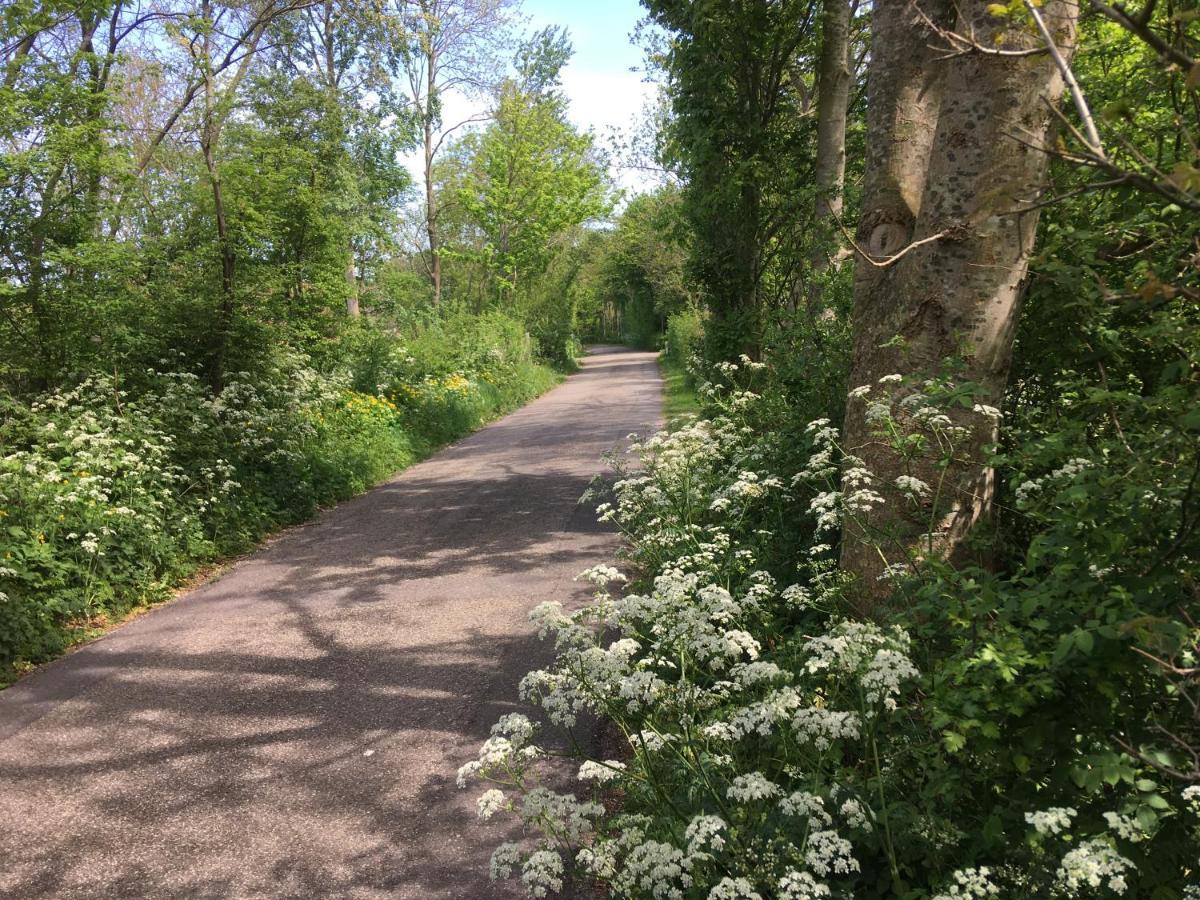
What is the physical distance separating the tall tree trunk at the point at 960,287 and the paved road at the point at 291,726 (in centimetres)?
254

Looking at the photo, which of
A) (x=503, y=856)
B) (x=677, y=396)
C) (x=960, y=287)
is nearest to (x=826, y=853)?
(x=503, y=856)

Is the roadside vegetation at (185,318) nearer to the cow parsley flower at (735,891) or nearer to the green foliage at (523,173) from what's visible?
the cow parsley flower at (735,891)

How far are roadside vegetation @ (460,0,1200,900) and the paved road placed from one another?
0.49m

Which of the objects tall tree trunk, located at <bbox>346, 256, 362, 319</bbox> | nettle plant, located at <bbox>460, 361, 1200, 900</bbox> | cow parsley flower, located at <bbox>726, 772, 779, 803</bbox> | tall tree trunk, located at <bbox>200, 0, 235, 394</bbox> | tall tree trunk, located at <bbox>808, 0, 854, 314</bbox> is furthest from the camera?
tall tree trunk, located at <bbox>346, 256, 362, 319</bbox>

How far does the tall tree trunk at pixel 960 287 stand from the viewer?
10.1ft

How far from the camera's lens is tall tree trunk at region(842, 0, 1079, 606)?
10.1ft

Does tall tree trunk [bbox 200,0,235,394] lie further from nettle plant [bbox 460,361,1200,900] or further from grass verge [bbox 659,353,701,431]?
nettle plant [bbox 460,361,1200,900]

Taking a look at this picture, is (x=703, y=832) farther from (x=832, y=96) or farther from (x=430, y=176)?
(x=430, y=176)

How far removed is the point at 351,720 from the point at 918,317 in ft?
12.9

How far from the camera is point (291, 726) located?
421 cm

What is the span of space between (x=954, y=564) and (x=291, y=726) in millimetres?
3822

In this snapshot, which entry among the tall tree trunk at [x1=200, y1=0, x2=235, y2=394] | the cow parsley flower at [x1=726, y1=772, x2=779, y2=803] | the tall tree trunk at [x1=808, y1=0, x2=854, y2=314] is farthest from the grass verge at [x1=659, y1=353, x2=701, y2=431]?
the cow parsley flower at [x1=726, y1=772, x2=779, y2=803]

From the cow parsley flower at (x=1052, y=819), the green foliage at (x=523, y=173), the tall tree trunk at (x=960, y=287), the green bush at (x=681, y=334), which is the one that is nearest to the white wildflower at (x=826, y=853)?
the cow parsley flower at (x=1052, y=819)

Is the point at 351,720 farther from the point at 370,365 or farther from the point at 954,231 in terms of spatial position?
the point at 370,365
